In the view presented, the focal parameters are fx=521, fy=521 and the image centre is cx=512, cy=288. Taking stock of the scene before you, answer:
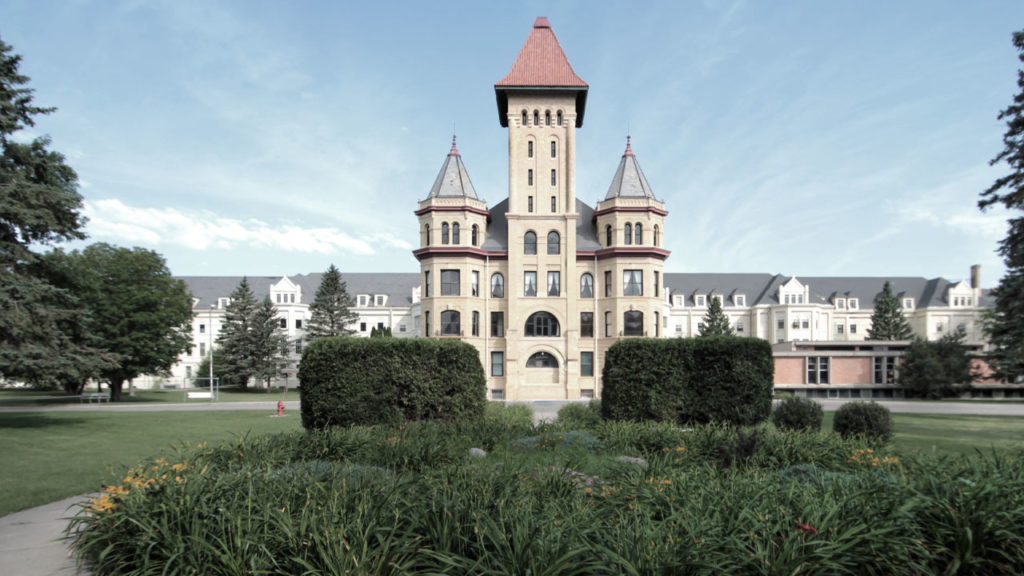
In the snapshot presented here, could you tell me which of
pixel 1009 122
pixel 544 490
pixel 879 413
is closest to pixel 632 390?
pixel 879 413

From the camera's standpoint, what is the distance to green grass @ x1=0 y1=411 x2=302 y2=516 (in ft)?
34.6

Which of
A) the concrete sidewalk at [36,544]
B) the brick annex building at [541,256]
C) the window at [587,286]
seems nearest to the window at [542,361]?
the brick annex building at [541,256]

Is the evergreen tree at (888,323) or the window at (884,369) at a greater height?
the evergreen tree at (888,323)

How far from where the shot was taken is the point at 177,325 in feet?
131

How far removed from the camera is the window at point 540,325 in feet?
134

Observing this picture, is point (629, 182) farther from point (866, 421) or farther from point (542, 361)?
point (866, 421)

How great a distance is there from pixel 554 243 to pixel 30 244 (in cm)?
3053

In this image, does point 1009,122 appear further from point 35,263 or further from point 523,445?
point 35,263

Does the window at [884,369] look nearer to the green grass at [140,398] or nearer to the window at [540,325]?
the window at [540,325]

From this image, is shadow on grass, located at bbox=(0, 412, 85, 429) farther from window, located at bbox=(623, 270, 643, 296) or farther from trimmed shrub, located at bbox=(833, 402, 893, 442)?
window, located at bbox=(623, 270, 643, 296)

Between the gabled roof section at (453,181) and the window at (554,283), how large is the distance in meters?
8.92

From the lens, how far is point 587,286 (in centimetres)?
4172

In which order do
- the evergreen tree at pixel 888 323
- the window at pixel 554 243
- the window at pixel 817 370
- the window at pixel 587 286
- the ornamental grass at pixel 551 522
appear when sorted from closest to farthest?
the ornamental grass at pixel 551 522
the window at pixel 554 243
the window at pixel 587 286
the window at pixel 817 370
the evergreen tree at pixel 888 323

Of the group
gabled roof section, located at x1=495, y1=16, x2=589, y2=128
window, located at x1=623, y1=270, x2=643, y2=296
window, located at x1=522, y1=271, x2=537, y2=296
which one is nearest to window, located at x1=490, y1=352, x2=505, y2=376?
window, located at x1=522, y1=271, x2=537, y2=296
